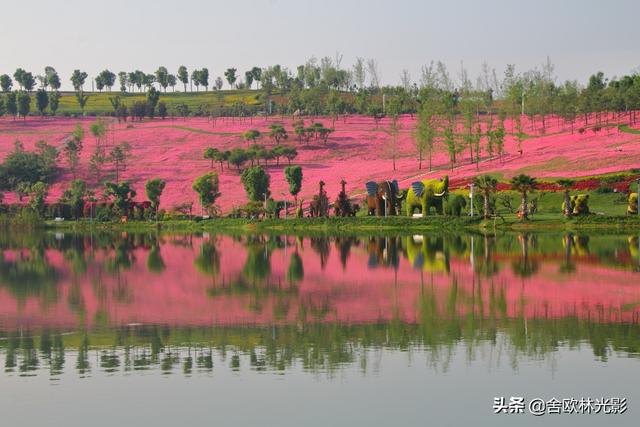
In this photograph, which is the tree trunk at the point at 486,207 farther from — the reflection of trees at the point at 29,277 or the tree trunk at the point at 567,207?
the reflection of trees at the point at 29,277

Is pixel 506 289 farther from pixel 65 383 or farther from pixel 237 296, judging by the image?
pixel 65 383

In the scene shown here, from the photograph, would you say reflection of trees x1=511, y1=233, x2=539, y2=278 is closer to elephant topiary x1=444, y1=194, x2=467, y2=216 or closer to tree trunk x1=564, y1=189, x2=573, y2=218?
tree trunk x1=564, y1=189, x2=573, y2=218

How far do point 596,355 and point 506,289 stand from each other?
12.9 m

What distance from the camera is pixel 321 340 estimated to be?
1017 inches

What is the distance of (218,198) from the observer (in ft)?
349

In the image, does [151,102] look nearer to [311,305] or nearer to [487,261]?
[487,261]

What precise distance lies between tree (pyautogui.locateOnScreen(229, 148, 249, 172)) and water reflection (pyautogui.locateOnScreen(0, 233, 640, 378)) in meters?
57.6

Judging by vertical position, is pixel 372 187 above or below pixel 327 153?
below

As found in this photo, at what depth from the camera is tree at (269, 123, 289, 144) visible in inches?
5157

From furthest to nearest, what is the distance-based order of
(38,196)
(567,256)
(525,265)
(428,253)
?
1. (38,196)
2. (428,253)
3. (567,256)
4. (525,265)

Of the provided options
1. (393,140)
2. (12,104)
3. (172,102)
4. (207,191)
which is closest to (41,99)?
(12,104)

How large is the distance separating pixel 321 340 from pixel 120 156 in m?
101

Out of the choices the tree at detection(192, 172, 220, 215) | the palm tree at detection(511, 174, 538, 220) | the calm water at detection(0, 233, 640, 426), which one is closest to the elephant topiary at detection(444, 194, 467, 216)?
the palm tree at detection(511, 174, 538, 220)

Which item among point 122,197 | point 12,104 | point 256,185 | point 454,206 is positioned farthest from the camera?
point 12,104
